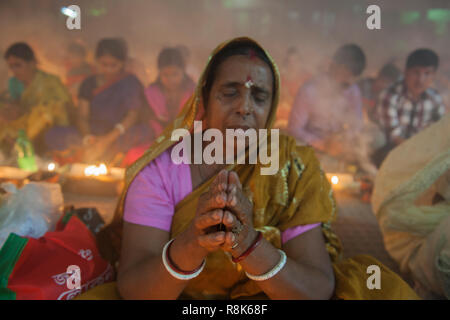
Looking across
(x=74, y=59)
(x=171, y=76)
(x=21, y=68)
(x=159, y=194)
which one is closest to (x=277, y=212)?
(x=159, y=194)

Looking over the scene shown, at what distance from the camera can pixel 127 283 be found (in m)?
1.27

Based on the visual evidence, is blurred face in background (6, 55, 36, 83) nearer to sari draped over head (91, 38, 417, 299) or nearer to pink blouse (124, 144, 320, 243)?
sari draped over head (91, 38, 417, 299)

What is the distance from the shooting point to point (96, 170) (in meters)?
4.50

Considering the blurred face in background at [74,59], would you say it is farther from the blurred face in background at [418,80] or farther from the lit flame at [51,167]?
the blurred face in background at [418,80]

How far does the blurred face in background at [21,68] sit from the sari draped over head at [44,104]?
0.38ft

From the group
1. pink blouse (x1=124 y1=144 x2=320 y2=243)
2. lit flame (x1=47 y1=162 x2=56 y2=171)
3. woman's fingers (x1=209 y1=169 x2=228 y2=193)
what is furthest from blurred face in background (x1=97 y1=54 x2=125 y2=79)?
woman's fingers (x1=209 y1=169 x2=228 y2=193)

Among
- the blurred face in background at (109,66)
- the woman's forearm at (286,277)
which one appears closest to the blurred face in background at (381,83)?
the blurred face in background at (109,66)

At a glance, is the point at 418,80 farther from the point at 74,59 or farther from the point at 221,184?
the point at 74,59

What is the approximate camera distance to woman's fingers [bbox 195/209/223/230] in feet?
3.38

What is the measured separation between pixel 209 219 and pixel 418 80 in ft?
17.0
